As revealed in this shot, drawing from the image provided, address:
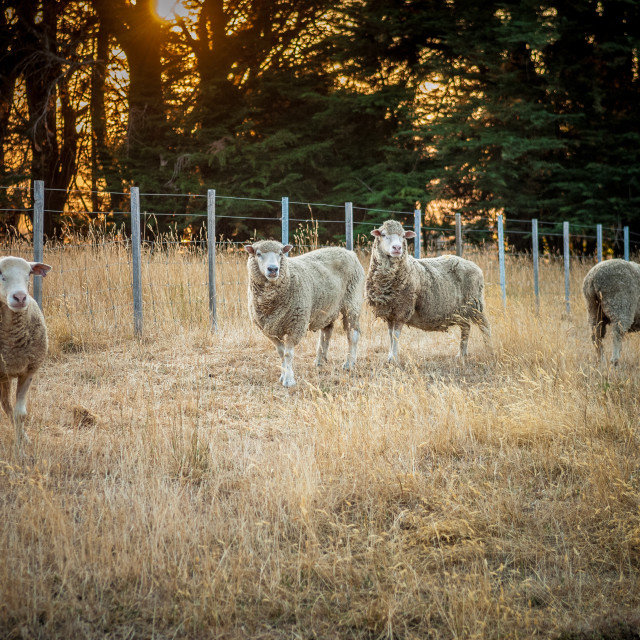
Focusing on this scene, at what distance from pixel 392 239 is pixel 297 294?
1.51 meters

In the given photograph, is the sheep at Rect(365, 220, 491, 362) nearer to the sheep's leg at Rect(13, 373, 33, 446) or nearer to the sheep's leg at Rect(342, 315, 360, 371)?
the sheep's leg at Rect(342, 315, 360, 371)

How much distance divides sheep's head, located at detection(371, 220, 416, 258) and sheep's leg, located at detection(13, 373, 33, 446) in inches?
166

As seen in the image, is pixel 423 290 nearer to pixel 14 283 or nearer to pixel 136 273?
pixel 136 273

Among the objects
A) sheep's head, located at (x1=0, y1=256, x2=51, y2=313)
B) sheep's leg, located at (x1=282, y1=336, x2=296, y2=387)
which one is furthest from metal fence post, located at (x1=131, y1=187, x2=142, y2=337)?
sheep's head, located at (x1=0, y1=256, x2=51, y2=313)

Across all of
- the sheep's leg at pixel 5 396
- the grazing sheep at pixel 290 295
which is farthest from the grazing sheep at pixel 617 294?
the sheep's leg at pixel 5 396

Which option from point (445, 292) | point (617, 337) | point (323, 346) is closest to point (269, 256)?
point (323, 346)

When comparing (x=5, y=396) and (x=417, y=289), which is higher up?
(x=417, y=289)

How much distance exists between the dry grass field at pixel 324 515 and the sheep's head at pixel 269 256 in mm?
1223

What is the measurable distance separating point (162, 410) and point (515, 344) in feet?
14.8

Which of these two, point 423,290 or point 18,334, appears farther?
point 423,290

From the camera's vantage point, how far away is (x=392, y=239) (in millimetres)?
7395

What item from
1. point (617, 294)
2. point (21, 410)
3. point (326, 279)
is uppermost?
point (326, 279)

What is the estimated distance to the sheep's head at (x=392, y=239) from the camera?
23.8 feet

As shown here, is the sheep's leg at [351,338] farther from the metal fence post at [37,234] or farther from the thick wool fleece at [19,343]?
the metal fence post at [37,234]
